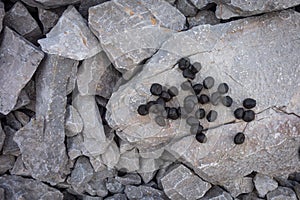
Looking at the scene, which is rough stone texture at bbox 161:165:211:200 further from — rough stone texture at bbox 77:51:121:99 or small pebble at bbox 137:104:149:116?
rough stone texture at bbox 77:51:121:99

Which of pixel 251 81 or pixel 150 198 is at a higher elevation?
pixel 251 81

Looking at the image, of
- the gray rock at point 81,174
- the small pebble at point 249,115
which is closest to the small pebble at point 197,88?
the small pebble at point 249,115

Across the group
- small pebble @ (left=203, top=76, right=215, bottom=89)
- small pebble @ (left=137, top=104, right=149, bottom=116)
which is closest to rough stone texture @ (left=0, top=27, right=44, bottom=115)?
small pebble @ (left=137, top=104, right=149, bottom=116)

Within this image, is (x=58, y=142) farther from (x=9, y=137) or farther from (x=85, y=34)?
(x=85, y=34)

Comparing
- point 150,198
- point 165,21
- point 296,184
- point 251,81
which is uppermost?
point 165,21

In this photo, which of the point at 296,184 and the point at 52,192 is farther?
the point at 296,184

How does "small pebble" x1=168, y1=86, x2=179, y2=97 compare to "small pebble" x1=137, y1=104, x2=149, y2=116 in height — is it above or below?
above

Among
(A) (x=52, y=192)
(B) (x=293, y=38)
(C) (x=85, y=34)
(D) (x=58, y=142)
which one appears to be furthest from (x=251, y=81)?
(A) (x=52, y=192)

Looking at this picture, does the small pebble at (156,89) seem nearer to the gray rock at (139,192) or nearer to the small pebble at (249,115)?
the small pebble at (249,115)
